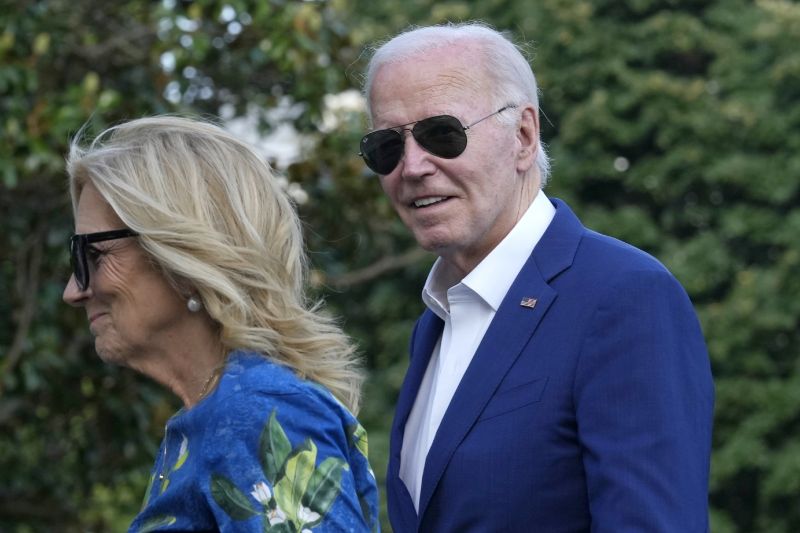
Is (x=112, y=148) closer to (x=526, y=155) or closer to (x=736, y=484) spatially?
(x=526, y=155)

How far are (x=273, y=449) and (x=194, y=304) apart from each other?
0.36 meters

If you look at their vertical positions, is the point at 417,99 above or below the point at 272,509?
above

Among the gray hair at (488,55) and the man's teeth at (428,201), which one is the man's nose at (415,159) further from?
the gray hair at (488,55)

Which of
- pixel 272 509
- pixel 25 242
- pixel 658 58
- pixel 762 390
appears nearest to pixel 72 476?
pixel 25 242

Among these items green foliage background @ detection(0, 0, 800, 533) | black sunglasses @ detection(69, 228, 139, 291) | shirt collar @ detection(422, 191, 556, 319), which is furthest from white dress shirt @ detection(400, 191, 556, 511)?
green foliage background @ detection(0, 0, 800, 533)

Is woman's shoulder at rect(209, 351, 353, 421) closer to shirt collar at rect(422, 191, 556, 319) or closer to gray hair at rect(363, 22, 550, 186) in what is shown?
shirt collar at rect(422, 191, 556, 319)

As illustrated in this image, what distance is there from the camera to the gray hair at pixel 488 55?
9.39 ft

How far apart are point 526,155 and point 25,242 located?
401 centimetres

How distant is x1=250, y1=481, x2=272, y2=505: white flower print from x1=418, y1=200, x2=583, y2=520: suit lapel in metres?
0.55

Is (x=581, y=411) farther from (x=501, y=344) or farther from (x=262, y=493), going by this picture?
(x=262, y=493)

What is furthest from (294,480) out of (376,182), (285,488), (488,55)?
(376,182)

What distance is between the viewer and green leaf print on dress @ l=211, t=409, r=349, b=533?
2.10 m

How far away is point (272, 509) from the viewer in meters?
2.10

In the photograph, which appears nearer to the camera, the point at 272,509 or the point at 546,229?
the point at 272,509
